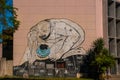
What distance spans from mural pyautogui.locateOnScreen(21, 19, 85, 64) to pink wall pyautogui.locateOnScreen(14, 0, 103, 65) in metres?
0.81

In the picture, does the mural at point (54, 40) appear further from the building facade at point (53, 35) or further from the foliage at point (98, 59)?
the foliage at point (98, 59)

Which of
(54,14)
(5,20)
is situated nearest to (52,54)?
(54,14)

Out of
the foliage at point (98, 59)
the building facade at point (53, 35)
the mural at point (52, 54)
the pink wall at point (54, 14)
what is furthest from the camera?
the pink wall at point (54, 14)

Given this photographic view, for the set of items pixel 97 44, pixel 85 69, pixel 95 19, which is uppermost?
pixel 95 19

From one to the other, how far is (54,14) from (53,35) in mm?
3453

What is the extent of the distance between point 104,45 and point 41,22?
10.8m

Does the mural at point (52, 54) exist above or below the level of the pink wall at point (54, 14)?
below

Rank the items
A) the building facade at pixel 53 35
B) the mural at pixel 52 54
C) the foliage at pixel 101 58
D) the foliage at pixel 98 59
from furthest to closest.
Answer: the building facade at pixel 53 35, the mural at pixel 52 54, the foliage at pixel 98 59, the foliage at pixel 101 58

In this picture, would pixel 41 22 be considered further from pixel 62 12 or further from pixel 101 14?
pixel 101 14

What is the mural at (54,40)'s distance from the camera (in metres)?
64.2

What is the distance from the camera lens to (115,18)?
70688 millimetres

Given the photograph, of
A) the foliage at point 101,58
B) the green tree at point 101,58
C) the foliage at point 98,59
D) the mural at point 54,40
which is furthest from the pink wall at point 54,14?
the foliage at point 101,58

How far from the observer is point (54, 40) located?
64.6 m

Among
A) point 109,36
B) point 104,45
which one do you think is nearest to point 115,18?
point 109,36
